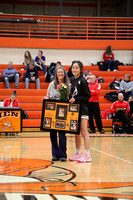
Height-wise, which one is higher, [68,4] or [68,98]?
[68,4]

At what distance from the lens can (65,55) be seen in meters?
16.8

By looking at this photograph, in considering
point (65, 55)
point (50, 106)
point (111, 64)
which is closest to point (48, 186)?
point (50, 106)

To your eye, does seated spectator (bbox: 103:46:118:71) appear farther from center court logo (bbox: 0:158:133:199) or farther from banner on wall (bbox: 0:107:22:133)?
center court logo (bbox: 0:158:133:199)

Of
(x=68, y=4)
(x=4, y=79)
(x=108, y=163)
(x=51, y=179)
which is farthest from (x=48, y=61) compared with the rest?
(x=51, y=179)

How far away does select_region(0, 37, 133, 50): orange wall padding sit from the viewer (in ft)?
54.0

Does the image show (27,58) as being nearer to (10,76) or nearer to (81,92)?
(10,76)

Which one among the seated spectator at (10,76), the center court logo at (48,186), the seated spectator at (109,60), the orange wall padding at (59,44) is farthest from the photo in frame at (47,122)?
the orange wall padding at (59,44)

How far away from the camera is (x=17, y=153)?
6664mm

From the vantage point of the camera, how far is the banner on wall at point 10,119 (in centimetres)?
1005

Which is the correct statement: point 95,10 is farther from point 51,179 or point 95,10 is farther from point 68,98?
point 51,179

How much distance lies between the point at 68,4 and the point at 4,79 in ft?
37.5

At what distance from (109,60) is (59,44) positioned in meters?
2.52

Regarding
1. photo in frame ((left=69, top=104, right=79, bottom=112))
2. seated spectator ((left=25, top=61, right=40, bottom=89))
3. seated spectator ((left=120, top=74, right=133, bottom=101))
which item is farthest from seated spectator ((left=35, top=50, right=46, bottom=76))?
photo in frame ((left=69, top=104, right=79, bottom=112))

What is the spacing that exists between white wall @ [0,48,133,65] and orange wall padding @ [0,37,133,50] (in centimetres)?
18
